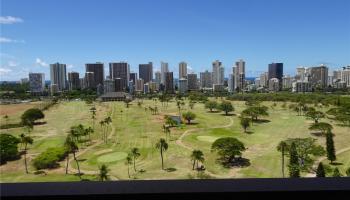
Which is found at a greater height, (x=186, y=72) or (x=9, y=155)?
(x=186, y=72)

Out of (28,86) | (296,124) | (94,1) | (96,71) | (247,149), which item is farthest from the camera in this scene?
(96,71)

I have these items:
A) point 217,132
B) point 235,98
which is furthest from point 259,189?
point 235,98

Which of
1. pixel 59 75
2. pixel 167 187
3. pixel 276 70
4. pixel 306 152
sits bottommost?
pixel 306 152

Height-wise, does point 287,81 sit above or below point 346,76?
below

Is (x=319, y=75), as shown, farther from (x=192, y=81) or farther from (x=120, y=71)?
(x=120, y=71)

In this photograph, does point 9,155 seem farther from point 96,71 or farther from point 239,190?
point 96,71

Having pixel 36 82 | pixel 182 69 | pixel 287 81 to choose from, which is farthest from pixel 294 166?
pixel 287 81
